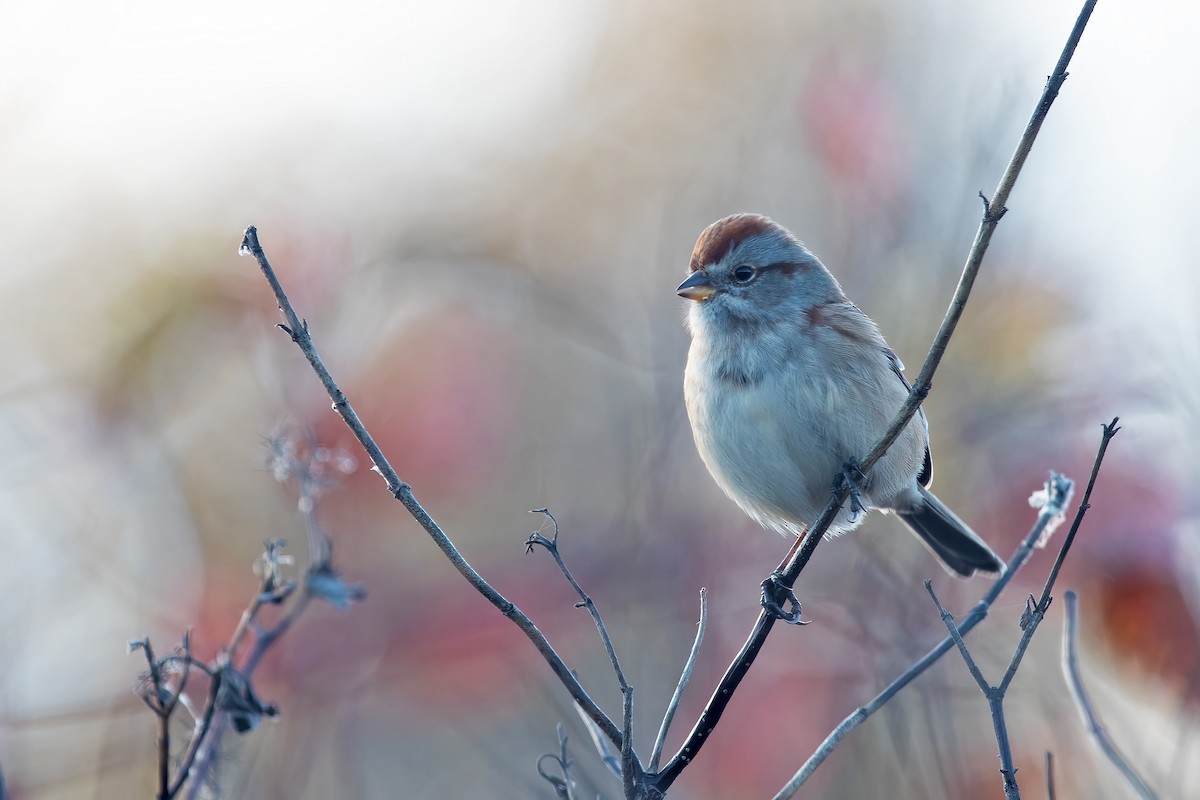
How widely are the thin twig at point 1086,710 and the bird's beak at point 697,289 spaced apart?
1.94 meters

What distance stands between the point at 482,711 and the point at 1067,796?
9.14 feet

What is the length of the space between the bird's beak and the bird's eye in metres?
0.10

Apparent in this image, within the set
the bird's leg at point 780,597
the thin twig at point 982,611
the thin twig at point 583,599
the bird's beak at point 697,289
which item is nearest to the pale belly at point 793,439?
the bird's beak at point 697,289

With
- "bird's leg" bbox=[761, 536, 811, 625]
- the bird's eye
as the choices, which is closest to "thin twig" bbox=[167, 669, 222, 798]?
"bird's leg" bbox=[761, 536, 811, 625]

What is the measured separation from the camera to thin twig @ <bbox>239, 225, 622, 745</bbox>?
199cm

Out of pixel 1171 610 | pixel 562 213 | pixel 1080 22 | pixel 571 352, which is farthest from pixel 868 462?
pixel 562 213

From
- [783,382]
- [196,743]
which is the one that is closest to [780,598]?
[783,382]

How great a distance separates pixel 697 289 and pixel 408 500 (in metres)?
2.30

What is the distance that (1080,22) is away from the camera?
2117mm

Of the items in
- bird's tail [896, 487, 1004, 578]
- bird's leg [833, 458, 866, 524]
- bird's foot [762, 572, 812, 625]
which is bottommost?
bird's foot [762, 572, 812, 625]

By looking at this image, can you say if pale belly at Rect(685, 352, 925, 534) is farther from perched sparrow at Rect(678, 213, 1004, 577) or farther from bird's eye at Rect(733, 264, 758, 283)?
bird's eye at Rect(733, 264, 758, 283)

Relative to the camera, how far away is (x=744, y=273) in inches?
165

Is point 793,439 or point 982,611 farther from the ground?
point 793,439

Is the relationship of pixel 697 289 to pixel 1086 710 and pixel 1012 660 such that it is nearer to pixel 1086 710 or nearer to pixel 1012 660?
pixel 1086 710
